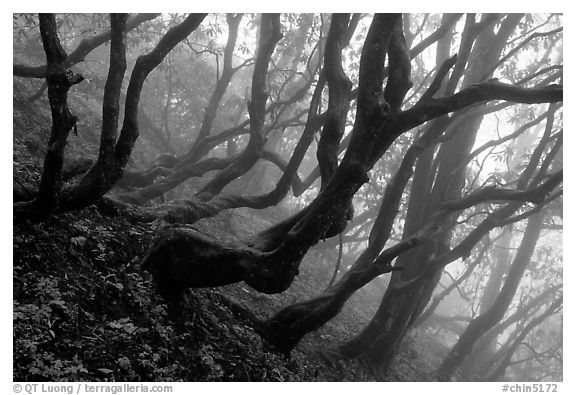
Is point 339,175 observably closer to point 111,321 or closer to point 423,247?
point 111,321

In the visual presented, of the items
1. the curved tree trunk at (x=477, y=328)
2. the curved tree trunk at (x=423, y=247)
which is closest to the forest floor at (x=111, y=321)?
the curved tree trunk at (x=423, y=247)

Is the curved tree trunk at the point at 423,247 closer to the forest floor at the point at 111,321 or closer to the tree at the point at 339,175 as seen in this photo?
the tree at the point at 339,175

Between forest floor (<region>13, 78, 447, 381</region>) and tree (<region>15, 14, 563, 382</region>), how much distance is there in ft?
1.25

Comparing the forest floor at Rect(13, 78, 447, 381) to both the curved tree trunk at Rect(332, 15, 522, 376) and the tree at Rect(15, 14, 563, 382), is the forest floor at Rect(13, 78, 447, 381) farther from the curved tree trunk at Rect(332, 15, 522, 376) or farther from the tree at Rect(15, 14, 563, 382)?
the curved tree trunk at Rect(332, 15, 522, 376)

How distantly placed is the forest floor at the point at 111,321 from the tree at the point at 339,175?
38 cm

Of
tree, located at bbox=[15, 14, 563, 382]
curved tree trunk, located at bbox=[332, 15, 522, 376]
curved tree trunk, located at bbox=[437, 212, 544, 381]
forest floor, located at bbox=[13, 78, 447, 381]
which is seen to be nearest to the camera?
forest floor, located at bbox=[13, 78, 447, 381]

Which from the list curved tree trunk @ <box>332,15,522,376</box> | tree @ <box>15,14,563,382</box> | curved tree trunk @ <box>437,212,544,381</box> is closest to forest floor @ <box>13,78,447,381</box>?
tree @ <box>15,14,563,382</box>

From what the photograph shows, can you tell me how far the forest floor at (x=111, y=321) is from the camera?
4.17m

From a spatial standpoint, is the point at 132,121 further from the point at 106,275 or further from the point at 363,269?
the point at 363,269

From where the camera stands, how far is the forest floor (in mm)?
4168

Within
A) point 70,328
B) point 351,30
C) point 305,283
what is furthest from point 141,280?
point 305,283

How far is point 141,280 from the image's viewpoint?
5730mm

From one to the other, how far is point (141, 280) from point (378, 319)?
→ 5.17 metres
